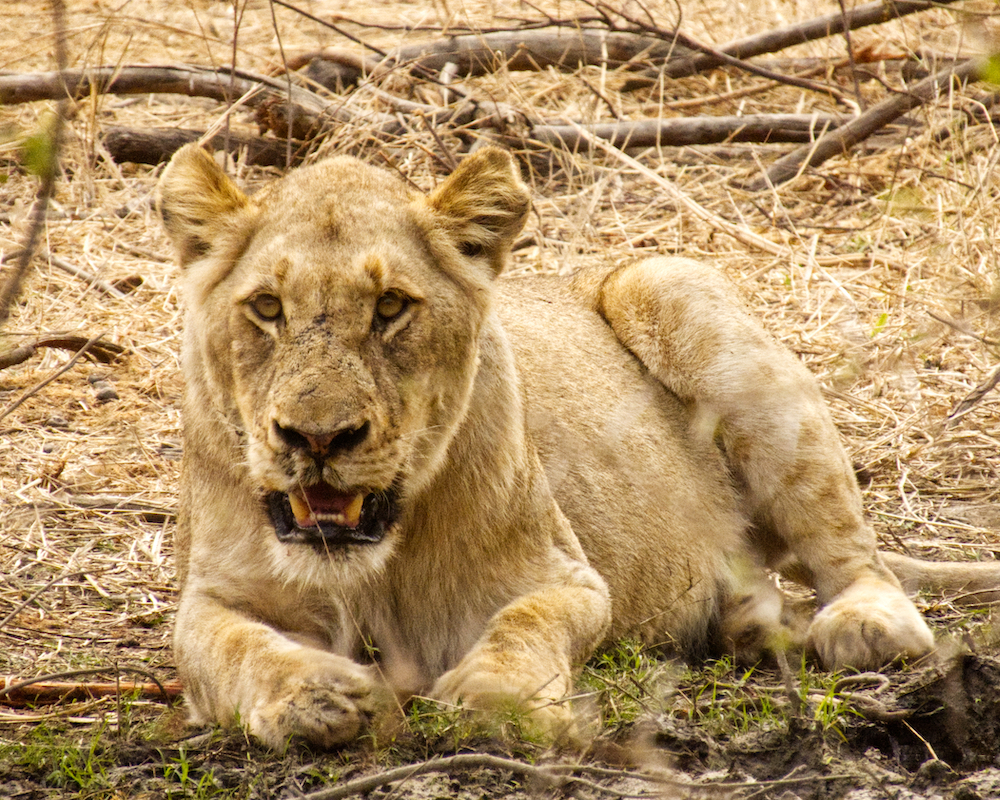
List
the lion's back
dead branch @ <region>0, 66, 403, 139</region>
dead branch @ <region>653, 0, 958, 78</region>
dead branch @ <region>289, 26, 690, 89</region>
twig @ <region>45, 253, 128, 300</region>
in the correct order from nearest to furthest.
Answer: the lion's back, twig @ <region>45, 253, 128, 300</region>, dead branch @ <region>0, 66, 403, 139</region>, dead branch @ <region>289, 26, 690, 89</region>, dead branch @ <region>653, 0, 958, 78</region>

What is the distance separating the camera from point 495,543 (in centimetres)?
348

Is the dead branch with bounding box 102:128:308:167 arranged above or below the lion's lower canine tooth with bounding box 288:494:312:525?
above

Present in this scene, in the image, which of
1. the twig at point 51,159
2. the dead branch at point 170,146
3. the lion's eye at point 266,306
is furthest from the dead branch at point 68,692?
the dead branch at point 170,146

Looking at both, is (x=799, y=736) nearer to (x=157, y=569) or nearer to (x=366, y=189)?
(x=366, y=189)

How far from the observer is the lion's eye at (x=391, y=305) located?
3.11 metres

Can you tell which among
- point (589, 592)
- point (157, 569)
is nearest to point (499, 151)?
point (589, 592)

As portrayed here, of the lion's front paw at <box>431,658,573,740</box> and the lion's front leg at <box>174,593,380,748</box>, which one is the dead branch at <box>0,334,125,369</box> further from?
the lion's front paw at <box>431,658,573,740</box>

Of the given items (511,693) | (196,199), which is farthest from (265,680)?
(196,199)

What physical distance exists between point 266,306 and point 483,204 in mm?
736

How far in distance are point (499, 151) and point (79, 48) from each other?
5.62 m

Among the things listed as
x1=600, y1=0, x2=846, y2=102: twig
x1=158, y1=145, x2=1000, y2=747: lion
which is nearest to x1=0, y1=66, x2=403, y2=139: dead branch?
x1=600, y1=0, x2=846, y2=102: twig

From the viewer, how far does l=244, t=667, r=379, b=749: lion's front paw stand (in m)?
2.79

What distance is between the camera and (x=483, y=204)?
3500mm

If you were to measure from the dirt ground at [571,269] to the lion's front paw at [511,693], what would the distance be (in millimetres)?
64
